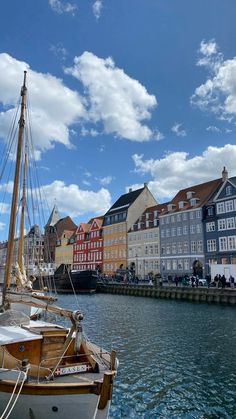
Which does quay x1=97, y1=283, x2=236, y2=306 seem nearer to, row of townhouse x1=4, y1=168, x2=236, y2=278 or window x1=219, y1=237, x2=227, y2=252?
row of townhouse x1=4, y1=168, x2=236, y2=278

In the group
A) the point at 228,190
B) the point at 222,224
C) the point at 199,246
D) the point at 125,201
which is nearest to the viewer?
the point at 228,190

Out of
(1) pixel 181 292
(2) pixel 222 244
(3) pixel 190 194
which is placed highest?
(3) pixel 190 194

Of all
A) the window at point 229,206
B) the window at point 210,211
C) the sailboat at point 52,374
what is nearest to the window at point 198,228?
the window at point 210,211

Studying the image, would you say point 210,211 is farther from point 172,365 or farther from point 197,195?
point 172,365

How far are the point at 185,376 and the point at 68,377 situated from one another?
264 inches

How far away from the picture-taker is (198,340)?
19328 millimetres

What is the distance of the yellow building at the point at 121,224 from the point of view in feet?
265

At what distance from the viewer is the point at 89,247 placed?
94.9 m

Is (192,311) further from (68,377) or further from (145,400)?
(68,377)

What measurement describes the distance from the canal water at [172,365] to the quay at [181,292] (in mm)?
10677

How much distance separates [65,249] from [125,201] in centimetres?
3186

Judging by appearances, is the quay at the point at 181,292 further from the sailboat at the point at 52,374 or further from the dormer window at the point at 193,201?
the sailboat at the point at 52,374

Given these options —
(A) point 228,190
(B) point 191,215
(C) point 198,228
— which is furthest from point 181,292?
(B) point 191,215

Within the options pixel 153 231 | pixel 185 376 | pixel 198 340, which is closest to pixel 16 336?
pixel 185 376
